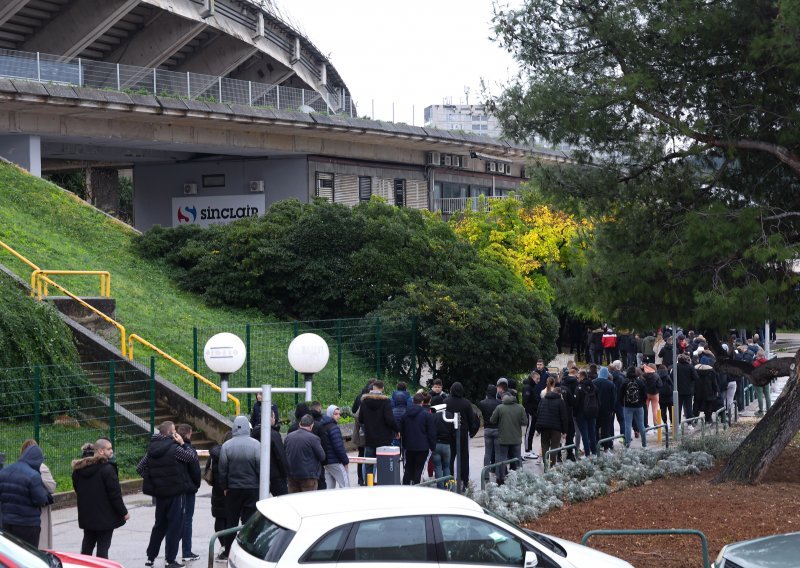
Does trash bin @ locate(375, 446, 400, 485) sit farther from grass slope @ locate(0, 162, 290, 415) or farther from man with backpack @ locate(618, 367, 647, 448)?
man with backpack @ locate(618, 367, 647, 448)

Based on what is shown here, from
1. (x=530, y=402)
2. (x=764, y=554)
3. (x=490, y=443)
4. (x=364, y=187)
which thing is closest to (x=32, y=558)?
(x=764, y=554)

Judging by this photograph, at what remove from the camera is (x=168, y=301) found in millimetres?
26422

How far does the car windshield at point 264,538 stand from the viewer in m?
Answer: 8.07

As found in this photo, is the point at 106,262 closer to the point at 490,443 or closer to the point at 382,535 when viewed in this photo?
the point at 490,443

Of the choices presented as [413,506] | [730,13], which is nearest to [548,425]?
[730,13]

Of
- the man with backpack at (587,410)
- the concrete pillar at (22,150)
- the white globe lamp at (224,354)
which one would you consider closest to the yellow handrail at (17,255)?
the concrete pillar at (22,150)

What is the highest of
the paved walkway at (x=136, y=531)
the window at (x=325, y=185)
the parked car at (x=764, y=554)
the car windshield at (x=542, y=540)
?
the window at (x=325, y=185)

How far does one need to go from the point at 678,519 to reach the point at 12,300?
39.4 ft

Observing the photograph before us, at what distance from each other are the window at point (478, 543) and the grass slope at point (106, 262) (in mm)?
12832

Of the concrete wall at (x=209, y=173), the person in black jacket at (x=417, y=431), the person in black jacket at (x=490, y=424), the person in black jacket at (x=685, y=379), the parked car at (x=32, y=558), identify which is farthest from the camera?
the concrete wall at (x=209, y=173)

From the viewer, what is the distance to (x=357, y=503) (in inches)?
332

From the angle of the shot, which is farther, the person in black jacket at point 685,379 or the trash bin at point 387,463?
the person in black jacket at point 685,379

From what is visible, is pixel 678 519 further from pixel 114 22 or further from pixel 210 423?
pixel 114 22

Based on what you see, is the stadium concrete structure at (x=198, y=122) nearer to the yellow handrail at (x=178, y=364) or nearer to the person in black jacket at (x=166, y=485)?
the yellow handrail at (x=178, y=364)
